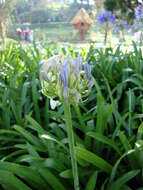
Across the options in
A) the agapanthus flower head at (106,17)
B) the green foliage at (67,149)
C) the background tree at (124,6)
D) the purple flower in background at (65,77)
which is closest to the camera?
the purple flower in background at (65,77)

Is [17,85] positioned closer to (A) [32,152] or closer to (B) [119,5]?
(A) [32,152]

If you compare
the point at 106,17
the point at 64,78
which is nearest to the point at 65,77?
the point at 64,78

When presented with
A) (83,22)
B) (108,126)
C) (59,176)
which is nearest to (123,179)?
(59,176)

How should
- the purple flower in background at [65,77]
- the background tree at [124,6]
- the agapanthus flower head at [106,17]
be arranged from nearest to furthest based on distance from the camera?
1. the purple flower in background at [65,77]
2. the agapanthus flower head at [106,17]
3. the background tree at [124,6]

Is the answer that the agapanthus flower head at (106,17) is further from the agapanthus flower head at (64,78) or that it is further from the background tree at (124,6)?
the agapanthus flower head at (64,78)

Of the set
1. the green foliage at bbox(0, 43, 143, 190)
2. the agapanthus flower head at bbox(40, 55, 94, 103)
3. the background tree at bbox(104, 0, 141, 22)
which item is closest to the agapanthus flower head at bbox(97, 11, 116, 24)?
the green foliage at bbox(0, 43, 143, 190)

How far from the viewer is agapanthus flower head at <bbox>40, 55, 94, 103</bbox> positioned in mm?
783

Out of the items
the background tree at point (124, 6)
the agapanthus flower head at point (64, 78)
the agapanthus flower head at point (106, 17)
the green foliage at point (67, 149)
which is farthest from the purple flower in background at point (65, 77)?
the background tree at point (124, 6)

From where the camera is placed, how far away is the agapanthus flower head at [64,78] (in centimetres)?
78

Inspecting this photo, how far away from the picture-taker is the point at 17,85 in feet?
7.14

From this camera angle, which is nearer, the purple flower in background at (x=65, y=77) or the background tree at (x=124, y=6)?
the purple flower in background at (x=65, y=77)

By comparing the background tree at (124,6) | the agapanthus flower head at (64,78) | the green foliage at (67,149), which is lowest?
the green foliage at (67,149)

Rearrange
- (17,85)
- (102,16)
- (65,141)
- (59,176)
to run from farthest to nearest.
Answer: (102,16) < (17,85) < (65,141) < (59,176)

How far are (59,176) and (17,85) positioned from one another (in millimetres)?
1069
